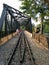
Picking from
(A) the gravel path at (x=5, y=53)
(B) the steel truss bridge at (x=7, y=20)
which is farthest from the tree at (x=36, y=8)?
(A) the gravel path at (x=5, y=53)

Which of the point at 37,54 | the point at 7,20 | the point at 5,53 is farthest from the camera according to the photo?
the point at 7,20

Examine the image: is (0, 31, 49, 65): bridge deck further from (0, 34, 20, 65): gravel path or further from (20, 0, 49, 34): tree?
(20, 0, 49, 34): tree

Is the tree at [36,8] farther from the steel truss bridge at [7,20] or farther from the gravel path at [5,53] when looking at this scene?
the gravel path at [5,53]

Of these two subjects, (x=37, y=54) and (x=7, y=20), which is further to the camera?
(x=7, y=20)

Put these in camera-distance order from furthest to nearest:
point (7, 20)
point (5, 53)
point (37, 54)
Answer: point (7, 20)
point (5, 53)
point (37, 54)

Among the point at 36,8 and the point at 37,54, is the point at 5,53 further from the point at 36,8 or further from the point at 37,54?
the point at 36,8

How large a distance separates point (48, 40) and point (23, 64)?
8.19m

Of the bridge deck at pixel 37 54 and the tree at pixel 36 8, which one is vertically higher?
the tree at pixel 36 8

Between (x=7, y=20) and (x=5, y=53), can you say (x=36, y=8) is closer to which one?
(x=7, y=20)

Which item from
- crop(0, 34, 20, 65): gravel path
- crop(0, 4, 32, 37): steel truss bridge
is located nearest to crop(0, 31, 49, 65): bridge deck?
crop(0, 34, 20, 65): gravel path

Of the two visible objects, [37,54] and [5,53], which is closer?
[37,54]

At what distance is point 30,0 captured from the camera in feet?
117

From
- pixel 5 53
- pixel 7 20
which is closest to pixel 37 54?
pixel 5 53

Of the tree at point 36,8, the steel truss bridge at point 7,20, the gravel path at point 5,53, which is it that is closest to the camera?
the gravel path at point 5,53
